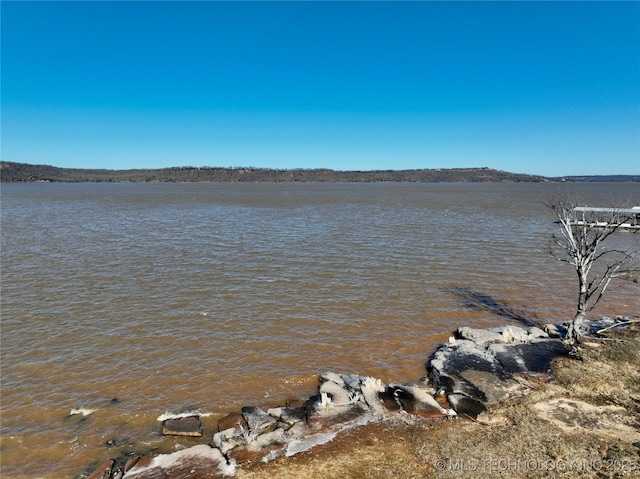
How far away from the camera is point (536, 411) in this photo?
8.01 meters

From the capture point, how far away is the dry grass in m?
6.43

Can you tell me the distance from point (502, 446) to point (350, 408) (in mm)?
3090

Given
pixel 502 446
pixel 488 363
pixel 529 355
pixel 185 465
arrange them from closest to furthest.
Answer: pixel 185 465 → pixel 502 446 → pixel 488 363 → pixel 529 355

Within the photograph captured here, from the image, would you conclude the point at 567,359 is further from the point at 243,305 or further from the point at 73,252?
the point at 73,252

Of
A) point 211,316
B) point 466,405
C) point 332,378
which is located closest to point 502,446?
point 466,405

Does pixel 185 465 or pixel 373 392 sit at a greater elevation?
pixel 373 392

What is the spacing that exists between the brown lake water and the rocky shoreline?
0.62 meters

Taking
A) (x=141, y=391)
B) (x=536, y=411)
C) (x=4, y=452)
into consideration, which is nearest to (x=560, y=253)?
(x=536, y=411)

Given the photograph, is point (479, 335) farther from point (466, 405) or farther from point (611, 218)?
point (611, 218)

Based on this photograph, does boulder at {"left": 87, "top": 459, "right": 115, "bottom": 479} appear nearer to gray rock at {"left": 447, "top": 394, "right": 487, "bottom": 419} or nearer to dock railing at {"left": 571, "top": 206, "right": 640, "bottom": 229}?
gray rock at {"left": 447, "top": 394, "right": 487, "bottom": 419}

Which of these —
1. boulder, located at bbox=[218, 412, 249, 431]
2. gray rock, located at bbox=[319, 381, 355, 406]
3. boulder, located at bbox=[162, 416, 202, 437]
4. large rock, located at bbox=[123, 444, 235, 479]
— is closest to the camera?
large rock, located at bbox=[123, 444, 235, 479]

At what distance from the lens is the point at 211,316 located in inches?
547

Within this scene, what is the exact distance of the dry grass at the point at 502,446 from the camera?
6426 millimetres

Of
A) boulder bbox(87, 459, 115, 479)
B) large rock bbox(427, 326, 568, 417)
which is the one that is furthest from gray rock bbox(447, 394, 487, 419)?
boulder bbox(87, 459, 115, 479)
